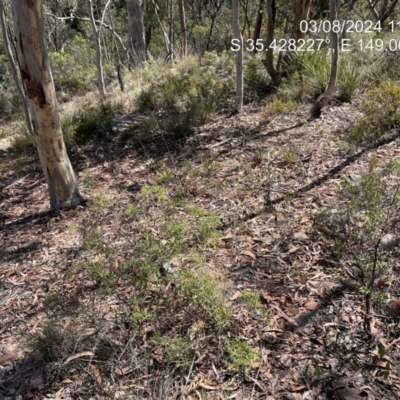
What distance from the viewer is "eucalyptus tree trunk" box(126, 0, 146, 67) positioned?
977 cm

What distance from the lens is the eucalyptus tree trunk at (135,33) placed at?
384 inches

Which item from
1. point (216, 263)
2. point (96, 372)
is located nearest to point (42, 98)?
point (216, 263)

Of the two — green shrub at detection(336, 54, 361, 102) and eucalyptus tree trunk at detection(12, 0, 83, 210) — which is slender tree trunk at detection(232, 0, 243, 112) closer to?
green shrub at detection(336, 54, 361, 102)

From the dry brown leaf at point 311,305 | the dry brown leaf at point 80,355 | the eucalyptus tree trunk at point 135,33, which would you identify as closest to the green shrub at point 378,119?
the dry brown leaf at point 311,305

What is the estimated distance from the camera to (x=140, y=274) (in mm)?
2582

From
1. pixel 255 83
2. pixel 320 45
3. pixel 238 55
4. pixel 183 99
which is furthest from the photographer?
pixel 320 45

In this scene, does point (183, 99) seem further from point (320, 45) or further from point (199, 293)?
point (199, 293)

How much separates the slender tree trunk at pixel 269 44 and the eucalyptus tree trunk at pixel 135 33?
428 centimetres

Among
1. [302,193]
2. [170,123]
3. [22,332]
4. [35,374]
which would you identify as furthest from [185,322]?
[170,123]

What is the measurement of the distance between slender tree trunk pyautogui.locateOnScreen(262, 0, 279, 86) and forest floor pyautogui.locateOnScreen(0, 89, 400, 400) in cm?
252

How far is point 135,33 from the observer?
32.2 ft

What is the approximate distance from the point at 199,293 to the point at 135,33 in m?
9.11

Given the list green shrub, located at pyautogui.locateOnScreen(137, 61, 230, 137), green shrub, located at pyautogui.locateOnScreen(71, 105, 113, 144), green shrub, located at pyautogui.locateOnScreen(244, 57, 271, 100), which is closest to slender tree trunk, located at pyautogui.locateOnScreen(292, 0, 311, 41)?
green shrub, located at pyautogui.locateOnScreen(244, 57, 271, 100)

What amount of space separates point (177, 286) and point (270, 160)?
2.25 metres
